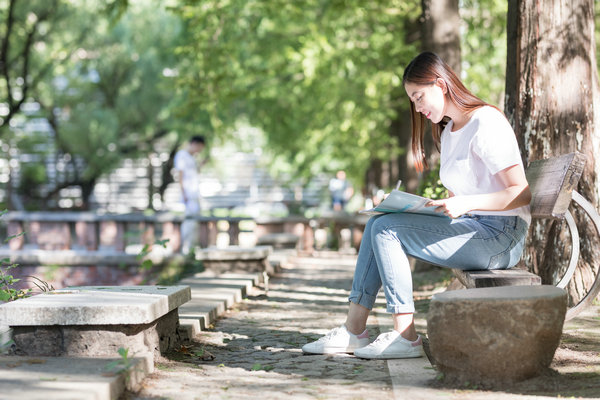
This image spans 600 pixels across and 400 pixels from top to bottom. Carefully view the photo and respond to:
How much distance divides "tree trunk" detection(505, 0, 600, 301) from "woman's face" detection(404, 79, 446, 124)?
6.71ft

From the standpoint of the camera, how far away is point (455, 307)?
3.83m

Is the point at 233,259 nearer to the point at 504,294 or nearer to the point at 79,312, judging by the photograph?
the point at 79,312

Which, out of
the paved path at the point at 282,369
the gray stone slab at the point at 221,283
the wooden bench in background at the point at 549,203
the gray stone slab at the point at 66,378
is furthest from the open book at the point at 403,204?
the gray stone slab at the point at 221,283

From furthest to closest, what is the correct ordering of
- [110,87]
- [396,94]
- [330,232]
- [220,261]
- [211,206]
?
1. [211,206]
2. [110,87]
3. [330,232]
4. [396,94]
5. [220,261]

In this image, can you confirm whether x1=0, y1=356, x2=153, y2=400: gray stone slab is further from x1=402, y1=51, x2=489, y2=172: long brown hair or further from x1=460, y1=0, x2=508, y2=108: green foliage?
x1=460, y1=0, x2=508, y2=108: green foliage

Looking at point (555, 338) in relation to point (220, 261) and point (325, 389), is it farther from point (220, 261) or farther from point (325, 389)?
point (220, 261)

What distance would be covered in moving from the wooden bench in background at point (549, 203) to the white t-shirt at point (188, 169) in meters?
7.81

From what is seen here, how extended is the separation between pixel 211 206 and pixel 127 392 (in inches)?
1342

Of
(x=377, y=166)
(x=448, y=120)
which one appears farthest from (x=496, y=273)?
(x=377, y=166)

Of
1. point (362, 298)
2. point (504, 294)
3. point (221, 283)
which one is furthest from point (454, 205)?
point (221, 283)

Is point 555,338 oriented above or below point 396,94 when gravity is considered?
below

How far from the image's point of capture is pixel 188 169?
1259 cm

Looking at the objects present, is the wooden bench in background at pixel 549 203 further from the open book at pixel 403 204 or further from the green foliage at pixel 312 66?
the green foliage at pixel 312 66

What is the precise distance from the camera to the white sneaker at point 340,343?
496 centimetres
